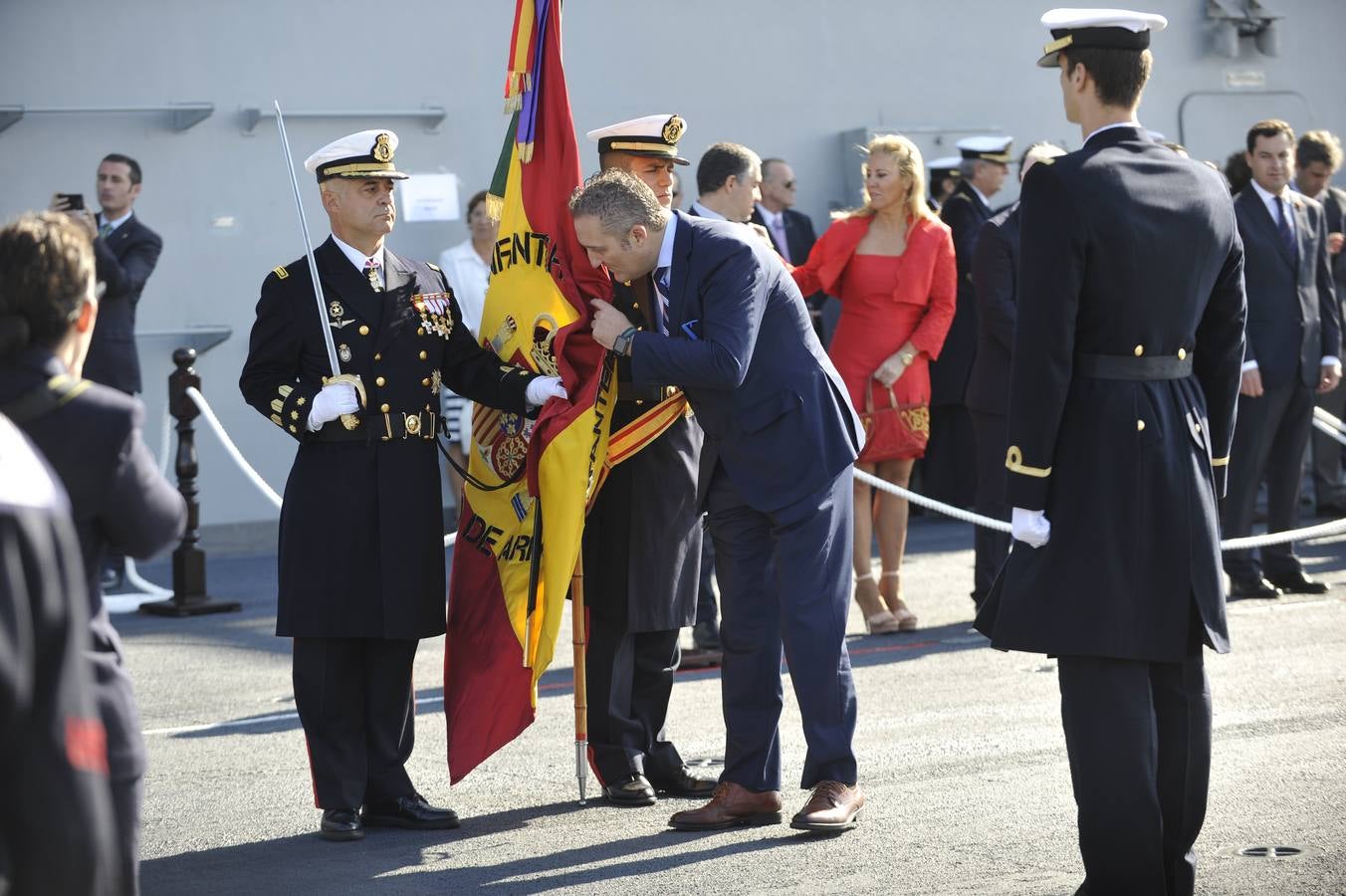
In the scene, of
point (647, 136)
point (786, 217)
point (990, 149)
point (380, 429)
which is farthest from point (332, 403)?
point (786, 217)

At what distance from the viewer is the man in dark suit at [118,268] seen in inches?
391

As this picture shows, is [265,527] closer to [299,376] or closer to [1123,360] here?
[299,376]

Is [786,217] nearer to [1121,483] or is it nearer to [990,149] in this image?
[990,149]

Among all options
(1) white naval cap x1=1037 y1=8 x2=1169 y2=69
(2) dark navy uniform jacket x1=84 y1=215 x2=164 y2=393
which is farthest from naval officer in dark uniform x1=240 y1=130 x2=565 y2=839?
(2) dark navy uniform jacket x1=84 y1=215 x2=164 y2=393

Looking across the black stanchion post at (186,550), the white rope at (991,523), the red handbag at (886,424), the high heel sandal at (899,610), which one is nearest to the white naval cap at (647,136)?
the white rope at (991,523)

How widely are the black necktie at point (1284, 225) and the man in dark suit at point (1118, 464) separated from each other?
4.96 metres

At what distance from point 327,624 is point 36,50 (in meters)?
7.55

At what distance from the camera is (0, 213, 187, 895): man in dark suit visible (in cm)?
322

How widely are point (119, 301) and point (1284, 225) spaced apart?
6.22 meters

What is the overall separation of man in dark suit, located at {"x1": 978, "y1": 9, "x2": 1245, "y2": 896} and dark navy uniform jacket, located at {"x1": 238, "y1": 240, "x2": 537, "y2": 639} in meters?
1.93

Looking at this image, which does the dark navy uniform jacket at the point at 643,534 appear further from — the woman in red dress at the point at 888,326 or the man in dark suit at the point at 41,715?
the man in dark suit at the point at 41,715

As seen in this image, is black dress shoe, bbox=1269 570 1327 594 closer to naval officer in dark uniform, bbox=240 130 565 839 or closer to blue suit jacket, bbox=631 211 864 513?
blue suit jacket, bbox=631 211 864 513

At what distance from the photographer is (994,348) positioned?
844 centimetres

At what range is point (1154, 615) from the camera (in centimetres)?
434
